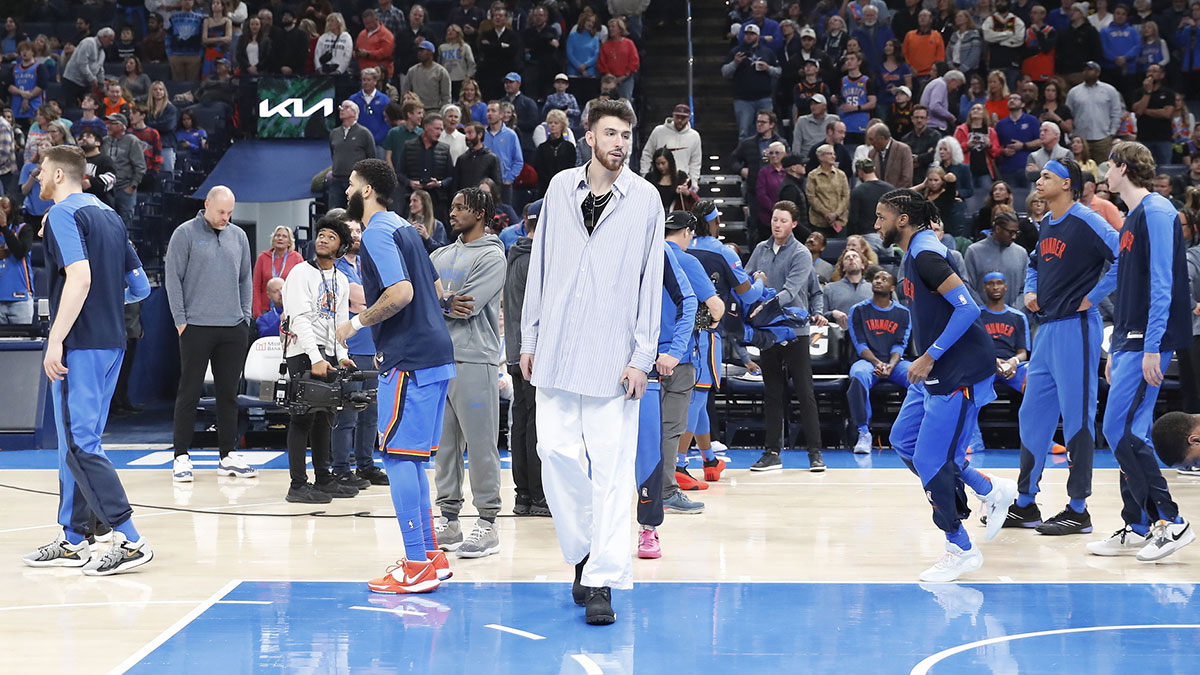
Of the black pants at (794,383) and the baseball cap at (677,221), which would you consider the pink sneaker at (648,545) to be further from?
the black pants at (794,383)

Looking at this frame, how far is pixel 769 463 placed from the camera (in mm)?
9695

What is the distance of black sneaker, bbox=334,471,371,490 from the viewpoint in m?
8.62

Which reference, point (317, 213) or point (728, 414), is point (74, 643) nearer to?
point (728, 414)

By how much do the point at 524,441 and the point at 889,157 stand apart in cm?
743

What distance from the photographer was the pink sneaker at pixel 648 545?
655 centimetres

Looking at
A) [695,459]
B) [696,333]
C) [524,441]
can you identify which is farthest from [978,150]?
[524,441]

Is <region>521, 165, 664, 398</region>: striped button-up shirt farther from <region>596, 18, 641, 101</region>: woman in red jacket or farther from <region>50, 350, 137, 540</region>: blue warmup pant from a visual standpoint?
<region>596, 18, 641, 101</region>: woman in red jacket

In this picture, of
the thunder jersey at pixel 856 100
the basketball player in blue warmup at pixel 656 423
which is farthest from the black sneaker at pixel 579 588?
the thunder jersey at pixel 856 100

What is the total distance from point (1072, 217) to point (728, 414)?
4.78m

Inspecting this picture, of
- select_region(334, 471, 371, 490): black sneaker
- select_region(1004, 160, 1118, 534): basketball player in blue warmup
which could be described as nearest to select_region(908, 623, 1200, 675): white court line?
select_region(1004, 160, 1118, 534): basketball player in blue warmup

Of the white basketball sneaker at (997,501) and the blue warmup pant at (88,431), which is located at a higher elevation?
the blue warmup pant at (88,431)

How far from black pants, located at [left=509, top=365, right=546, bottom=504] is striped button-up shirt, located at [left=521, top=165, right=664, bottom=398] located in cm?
231

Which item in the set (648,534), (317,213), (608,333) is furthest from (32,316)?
(608,333)

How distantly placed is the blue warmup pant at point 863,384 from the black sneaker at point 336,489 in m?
4.32
